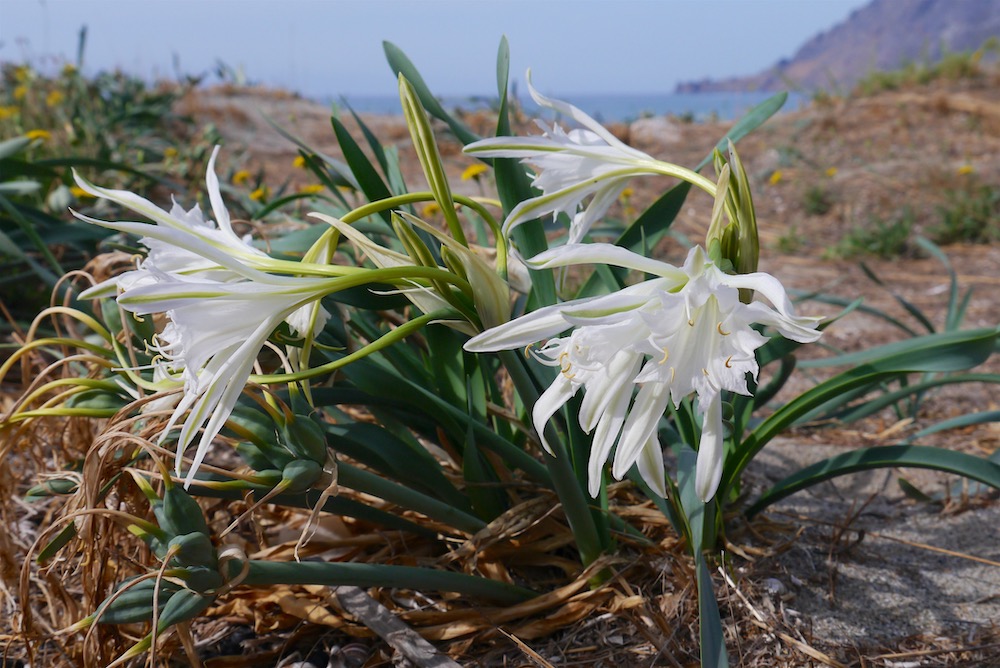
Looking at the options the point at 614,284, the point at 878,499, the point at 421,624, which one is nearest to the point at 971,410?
the point at 878,499

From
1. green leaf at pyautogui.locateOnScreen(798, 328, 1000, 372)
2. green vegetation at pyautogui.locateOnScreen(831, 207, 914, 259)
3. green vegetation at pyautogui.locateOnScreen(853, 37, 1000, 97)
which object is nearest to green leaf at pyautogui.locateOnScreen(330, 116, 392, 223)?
green leaf at pyautogui.locateOnScreen(798, 328, 1000, 372)

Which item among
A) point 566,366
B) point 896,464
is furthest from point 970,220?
point 566,366

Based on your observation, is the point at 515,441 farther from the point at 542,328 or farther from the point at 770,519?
Answer: the point at 542,328

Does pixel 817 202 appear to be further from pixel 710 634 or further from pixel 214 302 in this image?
pixel 214 302

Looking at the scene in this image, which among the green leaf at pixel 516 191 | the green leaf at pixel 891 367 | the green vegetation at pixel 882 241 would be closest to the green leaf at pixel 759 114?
the green leaf at pixel 516 191

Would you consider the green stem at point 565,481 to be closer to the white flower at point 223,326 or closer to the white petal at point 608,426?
the white petal at point 608,426

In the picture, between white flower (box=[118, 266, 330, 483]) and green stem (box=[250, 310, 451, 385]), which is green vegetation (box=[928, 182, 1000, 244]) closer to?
green stem (box=[250, 310, 451, 385])
